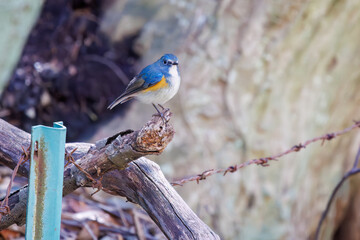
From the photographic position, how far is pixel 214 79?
176 inches

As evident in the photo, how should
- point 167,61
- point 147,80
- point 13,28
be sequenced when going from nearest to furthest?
point 147,80 → point 167,61 → point 13,28

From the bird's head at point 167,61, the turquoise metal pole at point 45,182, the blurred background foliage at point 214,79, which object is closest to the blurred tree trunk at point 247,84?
the blurred background foliage at point 214,79

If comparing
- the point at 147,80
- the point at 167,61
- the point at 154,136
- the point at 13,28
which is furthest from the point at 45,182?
the point at 13,28

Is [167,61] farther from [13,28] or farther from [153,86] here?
[13,28]

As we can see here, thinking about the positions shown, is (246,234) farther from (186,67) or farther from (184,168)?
(186,67)

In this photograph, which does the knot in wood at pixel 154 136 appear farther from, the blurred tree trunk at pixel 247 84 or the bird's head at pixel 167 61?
the blurred tree trunk at pixel 247 84

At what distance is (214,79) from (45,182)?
3144mm

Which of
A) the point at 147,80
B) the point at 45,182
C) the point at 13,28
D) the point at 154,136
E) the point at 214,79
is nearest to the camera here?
the point at 45,182

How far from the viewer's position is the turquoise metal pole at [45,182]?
4.71 ft

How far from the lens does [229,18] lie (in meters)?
4.47

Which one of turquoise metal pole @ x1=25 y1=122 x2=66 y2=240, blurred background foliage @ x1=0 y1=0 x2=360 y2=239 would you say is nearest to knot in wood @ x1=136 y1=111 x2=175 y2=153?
turquoise metal pole @ x1=25 y1=122 x2=66 y2=240

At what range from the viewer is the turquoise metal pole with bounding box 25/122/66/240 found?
143 centimetres

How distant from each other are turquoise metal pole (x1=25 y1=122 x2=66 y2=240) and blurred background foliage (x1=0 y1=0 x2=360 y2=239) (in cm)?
282

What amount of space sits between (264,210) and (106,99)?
1.83m
